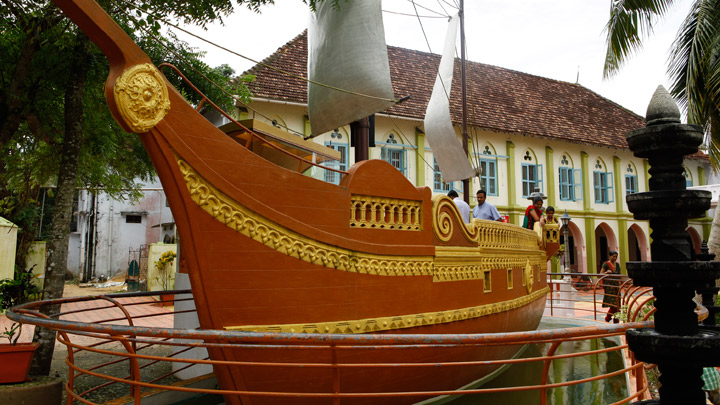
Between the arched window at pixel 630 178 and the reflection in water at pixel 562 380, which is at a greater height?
the arched window at pixel 630 178

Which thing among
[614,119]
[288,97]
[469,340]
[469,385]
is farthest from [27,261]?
[614,119]

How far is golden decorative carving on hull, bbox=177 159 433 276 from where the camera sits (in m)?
3.17

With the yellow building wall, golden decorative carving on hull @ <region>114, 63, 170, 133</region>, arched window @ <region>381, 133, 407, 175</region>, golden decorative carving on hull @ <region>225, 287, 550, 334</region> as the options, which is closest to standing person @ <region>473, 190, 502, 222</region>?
golden decorative carving on hull @ <region>225, 287, 550, 334</region>

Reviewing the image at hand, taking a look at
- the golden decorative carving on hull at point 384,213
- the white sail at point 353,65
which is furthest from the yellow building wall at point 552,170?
the golden decorative carving on hull at point 384,213

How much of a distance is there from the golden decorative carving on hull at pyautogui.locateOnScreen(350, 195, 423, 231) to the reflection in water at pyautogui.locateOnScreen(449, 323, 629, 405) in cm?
212

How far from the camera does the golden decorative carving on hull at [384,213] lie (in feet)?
13.0

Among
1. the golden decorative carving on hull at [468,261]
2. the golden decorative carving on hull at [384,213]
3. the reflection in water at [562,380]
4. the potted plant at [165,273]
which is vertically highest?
the golden decorative carving on hull at [384,213]

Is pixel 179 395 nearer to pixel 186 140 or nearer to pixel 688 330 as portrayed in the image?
pixel 186 140

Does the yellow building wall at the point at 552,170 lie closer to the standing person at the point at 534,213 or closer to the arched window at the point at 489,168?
the arched window at the point at 489,168

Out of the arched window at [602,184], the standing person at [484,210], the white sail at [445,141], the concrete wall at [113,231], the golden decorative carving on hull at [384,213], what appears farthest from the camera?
the concrete wall at [113,231]

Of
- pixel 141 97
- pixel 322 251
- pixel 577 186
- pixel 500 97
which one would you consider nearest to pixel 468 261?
pixel 322 251

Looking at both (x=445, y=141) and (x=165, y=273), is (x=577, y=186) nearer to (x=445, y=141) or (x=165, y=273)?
(x=445, y=141)

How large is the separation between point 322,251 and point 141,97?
64.1 inches

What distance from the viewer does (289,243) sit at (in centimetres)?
348
